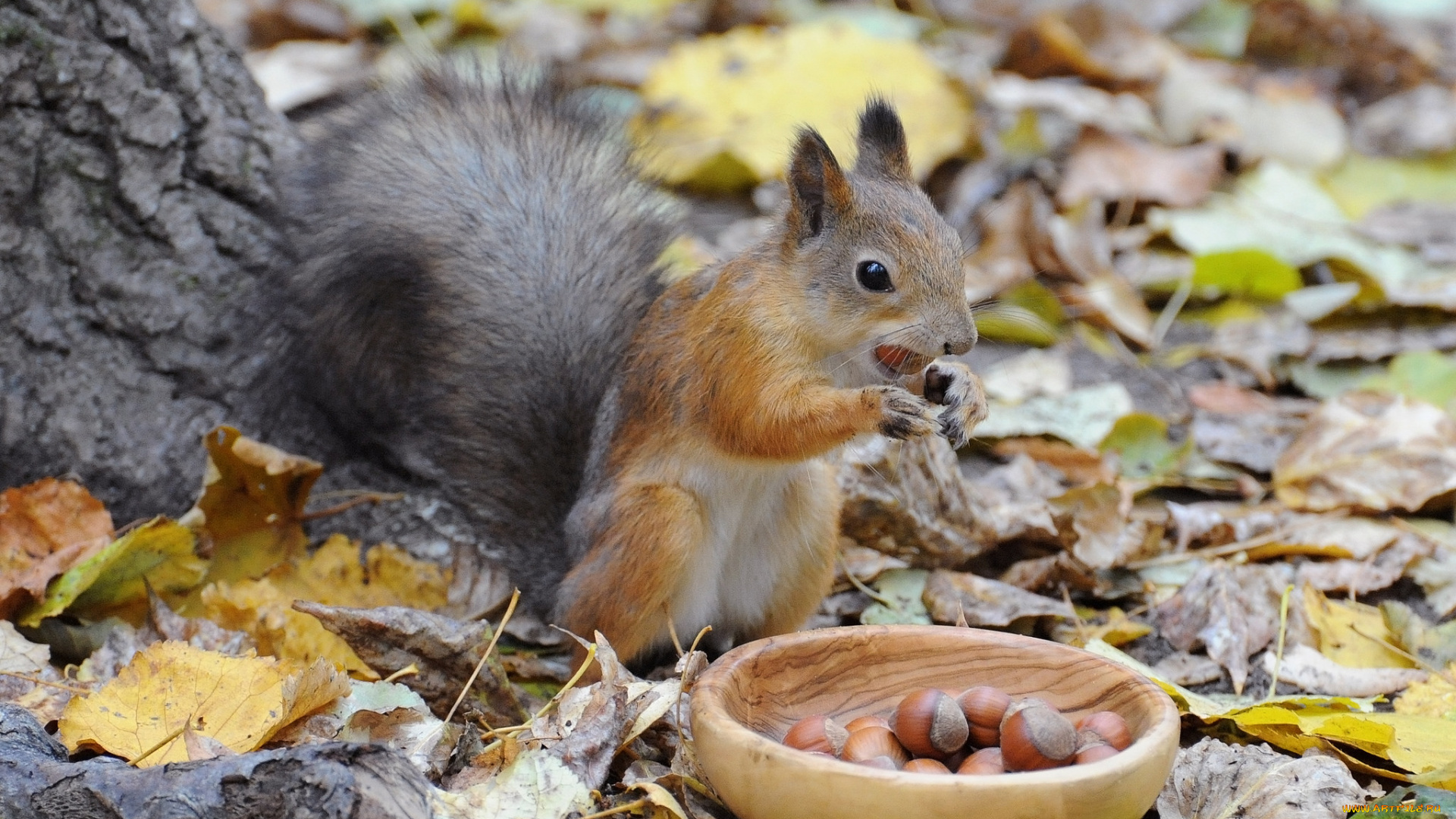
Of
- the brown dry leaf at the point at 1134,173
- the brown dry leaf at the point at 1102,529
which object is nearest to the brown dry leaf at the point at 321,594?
the brown dry leaf at the point at 1102,529

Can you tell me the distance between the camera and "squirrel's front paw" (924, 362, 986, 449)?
146cm

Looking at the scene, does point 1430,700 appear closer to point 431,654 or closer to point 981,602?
point 981,602

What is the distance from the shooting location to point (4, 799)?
1108 mm

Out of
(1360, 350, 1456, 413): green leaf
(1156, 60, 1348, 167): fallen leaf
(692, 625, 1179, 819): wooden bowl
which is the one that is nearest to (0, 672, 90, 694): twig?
(692, 625, 1179, 819): wooden bowl

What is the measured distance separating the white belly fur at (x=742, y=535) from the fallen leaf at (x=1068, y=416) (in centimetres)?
67

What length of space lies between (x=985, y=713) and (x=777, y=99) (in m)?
2.16

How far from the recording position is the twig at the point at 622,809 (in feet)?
3.91

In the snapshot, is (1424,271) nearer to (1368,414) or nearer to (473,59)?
(1368,414)

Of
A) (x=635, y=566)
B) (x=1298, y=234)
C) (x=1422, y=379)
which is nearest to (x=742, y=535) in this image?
(x=635, y=566)

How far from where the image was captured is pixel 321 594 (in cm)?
173

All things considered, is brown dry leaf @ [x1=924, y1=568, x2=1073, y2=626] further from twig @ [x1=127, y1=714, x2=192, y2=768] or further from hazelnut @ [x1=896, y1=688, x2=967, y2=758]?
twig @ [x1=127, y1=714, x2=192, y2=768]

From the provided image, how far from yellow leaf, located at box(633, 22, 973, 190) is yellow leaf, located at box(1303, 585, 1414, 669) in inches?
60.3

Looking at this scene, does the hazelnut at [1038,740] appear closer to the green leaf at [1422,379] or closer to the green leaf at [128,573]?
the green leaf at [128,573]

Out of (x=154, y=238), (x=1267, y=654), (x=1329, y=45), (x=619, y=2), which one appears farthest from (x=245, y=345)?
(x=1329, y=45)
